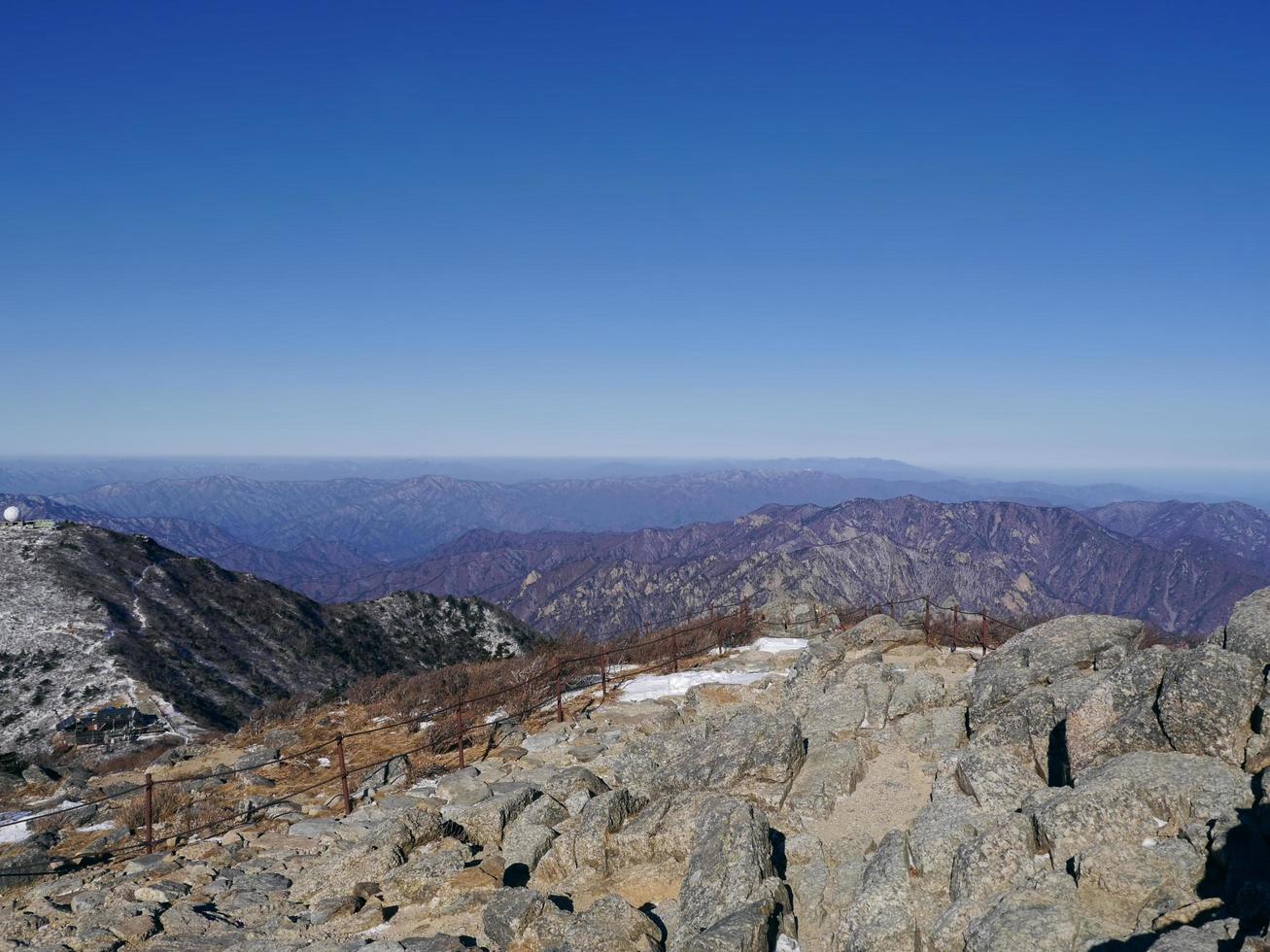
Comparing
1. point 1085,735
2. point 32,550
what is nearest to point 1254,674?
point 1085,735

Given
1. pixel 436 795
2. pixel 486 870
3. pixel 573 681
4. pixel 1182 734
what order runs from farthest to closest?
1. pixel 573 681
2. pixel 436 795
3. pixel 486 870
4. pixel 1182 734

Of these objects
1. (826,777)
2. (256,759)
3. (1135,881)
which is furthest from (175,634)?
(1135,881)

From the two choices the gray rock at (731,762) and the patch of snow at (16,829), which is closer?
the gray rock at (731,762)

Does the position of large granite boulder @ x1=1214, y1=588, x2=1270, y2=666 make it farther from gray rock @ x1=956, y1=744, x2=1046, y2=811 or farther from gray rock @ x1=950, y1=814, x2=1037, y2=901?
gray rock @ x1=950, y1=814, x2=1037, y2=901

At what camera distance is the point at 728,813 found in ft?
32.2

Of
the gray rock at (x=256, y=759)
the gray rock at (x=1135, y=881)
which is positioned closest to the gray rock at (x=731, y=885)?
the gray rock at (x=1135, y=881)

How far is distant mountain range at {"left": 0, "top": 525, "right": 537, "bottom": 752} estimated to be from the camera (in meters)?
35.7

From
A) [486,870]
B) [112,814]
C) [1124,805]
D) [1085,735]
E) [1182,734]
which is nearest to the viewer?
[1124,805]

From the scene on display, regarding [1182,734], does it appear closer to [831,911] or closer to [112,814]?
[831,911]

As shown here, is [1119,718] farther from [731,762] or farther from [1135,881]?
[731,762]

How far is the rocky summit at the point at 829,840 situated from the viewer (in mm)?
7332

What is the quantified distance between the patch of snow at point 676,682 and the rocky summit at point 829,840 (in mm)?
5002

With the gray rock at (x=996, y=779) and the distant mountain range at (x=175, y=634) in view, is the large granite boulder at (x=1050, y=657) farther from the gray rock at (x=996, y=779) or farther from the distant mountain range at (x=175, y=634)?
the distant mountain range at (x=175, y=634)

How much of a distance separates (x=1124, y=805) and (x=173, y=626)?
51.7m
